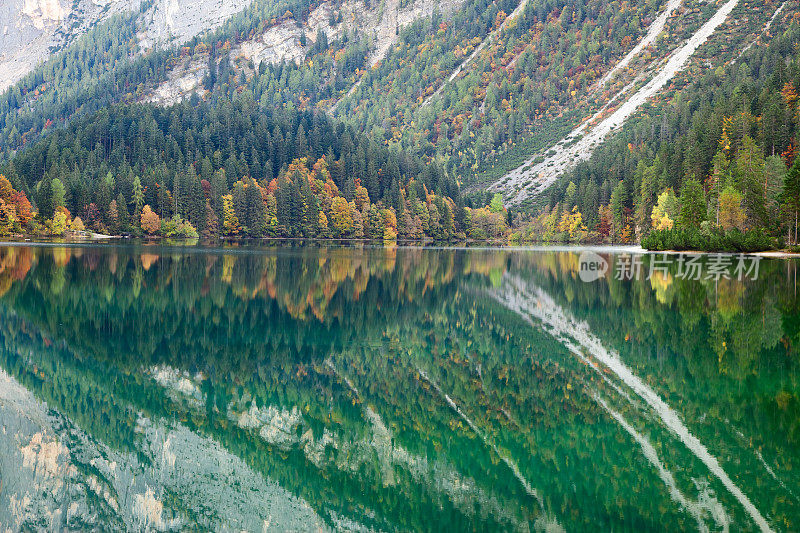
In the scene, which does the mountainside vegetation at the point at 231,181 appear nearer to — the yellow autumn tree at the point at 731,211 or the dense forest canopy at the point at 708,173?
the dense forest canopy at the point at 708,173

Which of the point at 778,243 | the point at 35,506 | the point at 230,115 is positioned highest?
the point at 230,115

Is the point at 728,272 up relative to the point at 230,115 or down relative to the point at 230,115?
down

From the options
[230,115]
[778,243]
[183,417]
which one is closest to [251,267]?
[183,417]

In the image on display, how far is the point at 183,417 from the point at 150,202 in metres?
113

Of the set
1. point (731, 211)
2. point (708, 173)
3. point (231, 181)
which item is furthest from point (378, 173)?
point (731, 211)

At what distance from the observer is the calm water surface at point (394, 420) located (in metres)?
7.04

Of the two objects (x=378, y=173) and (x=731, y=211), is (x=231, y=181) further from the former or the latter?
(x=731, y=211)

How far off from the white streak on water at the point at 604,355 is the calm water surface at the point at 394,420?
5 cm

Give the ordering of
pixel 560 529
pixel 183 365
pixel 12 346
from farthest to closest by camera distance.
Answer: pixel 12 346
pixel 183 365
pixel 560 529

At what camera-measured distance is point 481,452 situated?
8.35 m

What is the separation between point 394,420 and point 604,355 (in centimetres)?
577

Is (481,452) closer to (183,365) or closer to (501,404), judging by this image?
(501,404)

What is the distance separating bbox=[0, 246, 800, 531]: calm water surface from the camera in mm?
7043

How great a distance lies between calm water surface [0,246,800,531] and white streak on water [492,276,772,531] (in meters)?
0.05
